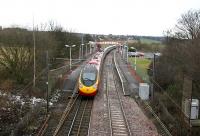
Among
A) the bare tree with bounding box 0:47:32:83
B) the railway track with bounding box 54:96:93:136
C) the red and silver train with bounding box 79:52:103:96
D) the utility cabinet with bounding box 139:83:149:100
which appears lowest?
the railway track with bounding box 54:96:93:136

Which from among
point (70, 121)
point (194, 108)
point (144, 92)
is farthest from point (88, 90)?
point (194, 108)

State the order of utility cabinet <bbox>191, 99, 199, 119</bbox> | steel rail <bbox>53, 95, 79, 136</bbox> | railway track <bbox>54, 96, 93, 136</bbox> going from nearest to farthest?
1. steel rail <bbox>53, 95, 79, 136</bbox>
2. railway track <bbox>54, 96, 93, 136</bbox>
3. utility cabinet <bbox>191, 99, 199, 119</bbox>

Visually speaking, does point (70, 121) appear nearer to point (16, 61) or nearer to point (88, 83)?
point (88, 83)

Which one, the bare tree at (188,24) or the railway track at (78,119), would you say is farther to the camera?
the bare tree at (188,24)

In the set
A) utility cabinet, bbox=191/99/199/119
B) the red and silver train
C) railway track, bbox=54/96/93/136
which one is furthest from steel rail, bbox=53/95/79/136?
utility cabinet, bbox=191/99/199/119

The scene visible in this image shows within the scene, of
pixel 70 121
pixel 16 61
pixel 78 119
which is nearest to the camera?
pixel 70 121

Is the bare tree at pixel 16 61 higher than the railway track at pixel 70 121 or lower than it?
higher

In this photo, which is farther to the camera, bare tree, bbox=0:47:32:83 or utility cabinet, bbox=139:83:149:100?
bare tree, bbox=0:47:32:83

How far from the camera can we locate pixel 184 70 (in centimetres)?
3116

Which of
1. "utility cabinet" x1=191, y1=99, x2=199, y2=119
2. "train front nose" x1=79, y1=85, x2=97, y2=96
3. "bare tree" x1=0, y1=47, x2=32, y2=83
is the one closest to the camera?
"utility cabinet" x1=191, y1=99, x2=199, y2=119

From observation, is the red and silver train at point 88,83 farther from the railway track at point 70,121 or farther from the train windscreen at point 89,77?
the railway track at point 70,121

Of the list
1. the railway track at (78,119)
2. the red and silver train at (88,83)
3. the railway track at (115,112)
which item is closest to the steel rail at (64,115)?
the railway track at (78,119)

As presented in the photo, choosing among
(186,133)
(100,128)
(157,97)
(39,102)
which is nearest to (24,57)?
(39,102)

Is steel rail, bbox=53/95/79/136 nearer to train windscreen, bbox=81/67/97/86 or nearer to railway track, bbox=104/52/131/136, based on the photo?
train windscreen, bbox=81/67/97/86
